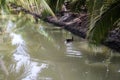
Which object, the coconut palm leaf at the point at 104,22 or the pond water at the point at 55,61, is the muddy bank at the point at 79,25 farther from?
the coconut palm leaf at the point at 104,22

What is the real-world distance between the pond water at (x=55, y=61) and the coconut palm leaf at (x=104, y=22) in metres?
1.88

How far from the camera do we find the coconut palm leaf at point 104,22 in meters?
6.87

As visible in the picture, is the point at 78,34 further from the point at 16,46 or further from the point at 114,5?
the point at 114,5

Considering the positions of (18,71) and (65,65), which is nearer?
(18,71)

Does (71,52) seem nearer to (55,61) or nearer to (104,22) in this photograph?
(55,61)

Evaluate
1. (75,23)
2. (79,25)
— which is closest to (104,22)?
(79,25)

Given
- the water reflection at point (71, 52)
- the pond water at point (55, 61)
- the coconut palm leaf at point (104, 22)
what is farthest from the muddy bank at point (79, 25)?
the coconut palm leaf at point (104, 22)

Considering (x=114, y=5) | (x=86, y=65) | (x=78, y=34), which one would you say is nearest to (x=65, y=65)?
(x=86, y=65)

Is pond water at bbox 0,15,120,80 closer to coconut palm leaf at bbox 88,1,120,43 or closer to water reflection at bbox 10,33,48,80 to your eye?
water reflection at bbox 10,33,48,80

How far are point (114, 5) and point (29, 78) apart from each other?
3121mm

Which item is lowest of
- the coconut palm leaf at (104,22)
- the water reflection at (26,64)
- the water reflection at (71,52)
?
the water reflection at (71,52)

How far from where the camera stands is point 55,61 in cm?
1055

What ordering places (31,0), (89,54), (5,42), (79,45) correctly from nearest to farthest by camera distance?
(31,0)
(89,54)
(79,45)
(5,42)

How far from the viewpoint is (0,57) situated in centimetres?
1130
